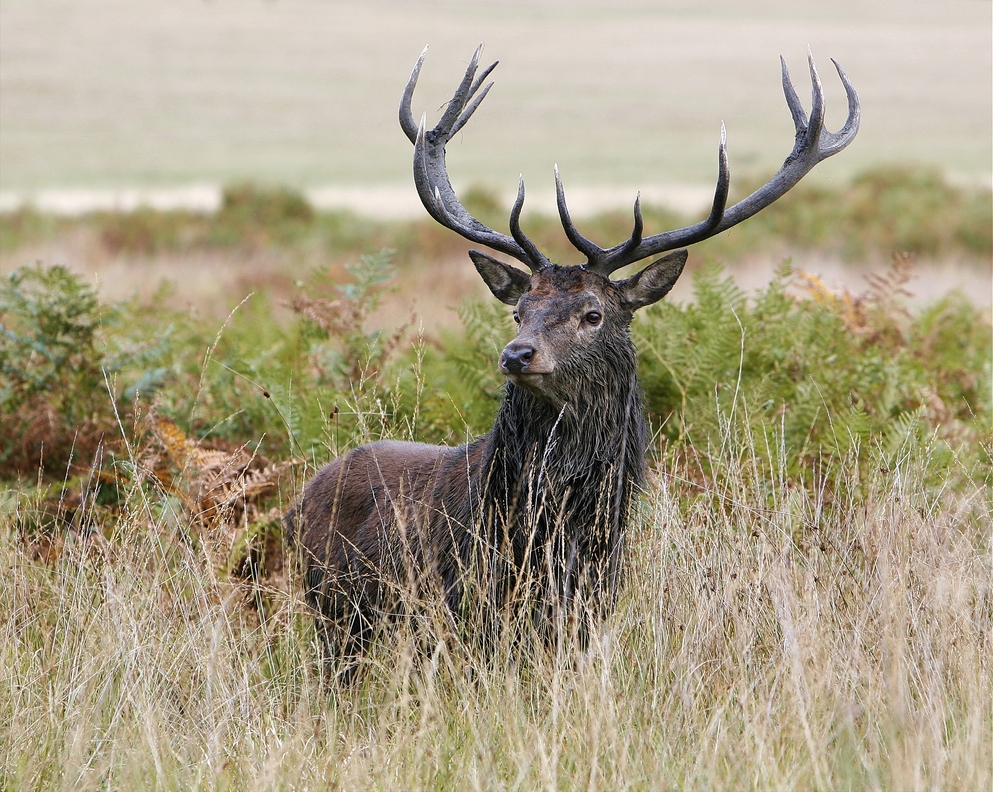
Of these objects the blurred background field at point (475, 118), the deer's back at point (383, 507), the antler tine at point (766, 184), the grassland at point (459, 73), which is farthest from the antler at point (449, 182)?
the grassland at point (459, 73)

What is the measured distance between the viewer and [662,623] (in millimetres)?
3832

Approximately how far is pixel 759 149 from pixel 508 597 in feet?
170

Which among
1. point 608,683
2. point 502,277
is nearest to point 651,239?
A: point 502,277

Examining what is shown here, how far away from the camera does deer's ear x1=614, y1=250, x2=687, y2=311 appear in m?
4.52

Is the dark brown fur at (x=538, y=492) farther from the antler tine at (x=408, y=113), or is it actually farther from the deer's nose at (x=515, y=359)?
the antler tine at (x=408, y=113)

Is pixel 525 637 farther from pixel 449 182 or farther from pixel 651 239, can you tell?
pixel 449 182

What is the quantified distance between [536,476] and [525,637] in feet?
2.24

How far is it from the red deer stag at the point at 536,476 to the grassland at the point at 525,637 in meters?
0.18

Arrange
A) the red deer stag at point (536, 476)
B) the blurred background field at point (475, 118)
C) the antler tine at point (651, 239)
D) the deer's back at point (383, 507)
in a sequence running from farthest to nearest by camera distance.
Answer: the blurred background field at point (475, 118) → the deer's back at point (383, 507) → the antler tine at point (651, 239) → the red deer stag at point (536, 476)

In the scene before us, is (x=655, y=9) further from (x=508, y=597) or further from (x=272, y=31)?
(x=508, y=597)

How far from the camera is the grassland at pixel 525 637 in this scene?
3209 millimetres

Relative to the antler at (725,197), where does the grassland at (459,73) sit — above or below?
above

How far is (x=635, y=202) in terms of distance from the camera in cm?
423

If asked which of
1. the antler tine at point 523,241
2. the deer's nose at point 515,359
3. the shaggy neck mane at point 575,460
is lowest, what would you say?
the shaggy neck mane at point 575,460
